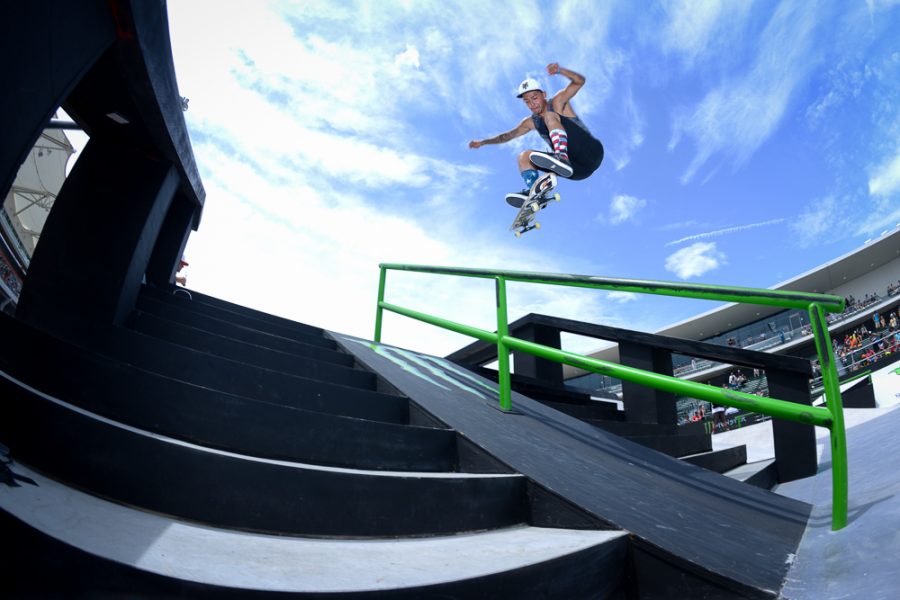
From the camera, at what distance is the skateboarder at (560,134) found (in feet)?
21.1

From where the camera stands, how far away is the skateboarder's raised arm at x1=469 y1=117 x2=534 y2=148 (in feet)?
24.0

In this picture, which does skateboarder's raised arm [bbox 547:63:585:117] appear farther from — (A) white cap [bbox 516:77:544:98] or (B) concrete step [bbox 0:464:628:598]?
(B) concrete step [bbox 0:464:628:598]

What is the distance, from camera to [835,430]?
1437 mm

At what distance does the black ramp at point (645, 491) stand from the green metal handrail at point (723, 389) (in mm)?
263

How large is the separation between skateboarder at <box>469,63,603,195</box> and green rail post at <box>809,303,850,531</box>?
5.17 meters

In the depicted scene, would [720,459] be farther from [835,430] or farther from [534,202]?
[534,202]

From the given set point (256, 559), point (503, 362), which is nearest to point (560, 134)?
point (503, 362)

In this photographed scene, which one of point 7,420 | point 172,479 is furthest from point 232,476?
point 7,420

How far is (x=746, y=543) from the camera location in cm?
136

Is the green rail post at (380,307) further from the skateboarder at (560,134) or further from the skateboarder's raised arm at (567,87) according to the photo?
the skateboarder's raised arm at (567,87)

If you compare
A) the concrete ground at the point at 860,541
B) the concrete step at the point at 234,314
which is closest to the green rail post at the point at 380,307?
the concrete step at the point at 234,314

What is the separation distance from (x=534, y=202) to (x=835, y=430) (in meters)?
6.16

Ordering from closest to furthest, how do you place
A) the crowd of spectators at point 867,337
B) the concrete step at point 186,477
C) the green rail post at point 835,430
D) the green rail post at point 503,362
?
the concrete step at point 186,477
the green rail post at point 835,430
the green rail post at point 503,362
the crowd of spectators at point 867,337

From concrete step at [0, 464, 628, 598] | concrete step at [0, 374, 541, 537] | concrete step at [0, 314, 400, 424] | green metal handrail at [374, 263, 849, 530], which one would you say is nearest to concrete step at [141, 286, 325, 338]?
concrete step at [0, 314, 400, 424]
